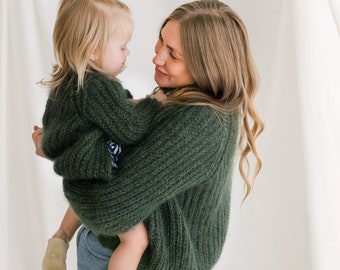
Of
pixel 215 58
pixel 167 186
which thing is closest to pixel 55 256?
pixel 167 186

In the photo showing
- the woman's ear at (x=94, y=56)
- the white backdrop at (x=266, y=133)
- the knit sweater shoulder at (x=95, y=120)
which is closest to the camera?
the knit sweater shoulder at (x=95, y=120)

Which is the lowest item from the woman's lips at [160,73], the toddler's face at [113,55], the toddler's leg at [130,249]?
the toddler's leg at [130,249]

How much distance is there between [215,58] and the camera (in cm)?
138

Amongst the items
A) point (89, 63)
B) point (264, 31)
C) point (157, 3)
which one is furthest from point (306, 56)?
point (89, 63)

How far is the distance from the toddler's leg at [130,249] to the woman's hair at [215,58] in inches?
12.5

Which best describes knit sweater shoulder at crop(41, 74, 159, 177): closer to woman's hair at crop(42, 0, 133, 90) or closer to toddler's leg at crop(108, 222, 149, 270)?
woman's hair at crop(42, 0, 133, 90)

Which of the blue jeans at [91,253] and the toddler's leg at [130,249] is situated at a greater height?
the toddler's leg at [130,249]

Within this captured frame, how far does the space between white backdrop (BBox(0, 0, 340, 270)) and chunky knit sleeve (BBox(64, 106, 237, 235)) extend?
81 cm

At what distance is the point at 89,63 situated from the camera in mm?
1396

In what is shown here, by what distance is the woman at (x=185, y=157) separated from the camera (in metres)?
1.31

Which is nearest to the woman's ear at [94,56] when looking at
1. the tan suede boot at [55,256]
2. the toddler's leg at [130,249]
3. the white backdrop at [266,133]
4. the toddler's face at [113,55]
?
the toddler's face at [113,55]

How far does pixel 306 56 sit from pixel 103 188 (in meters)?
1.05

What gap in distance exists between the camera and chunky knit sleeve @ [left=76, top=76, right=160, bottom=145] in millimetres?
1305

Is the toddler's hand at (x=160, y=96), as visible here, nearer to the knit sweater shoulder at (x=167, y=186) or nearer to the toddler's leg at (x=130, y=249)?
the knit sweater shoulder at (x=167, y=186)
